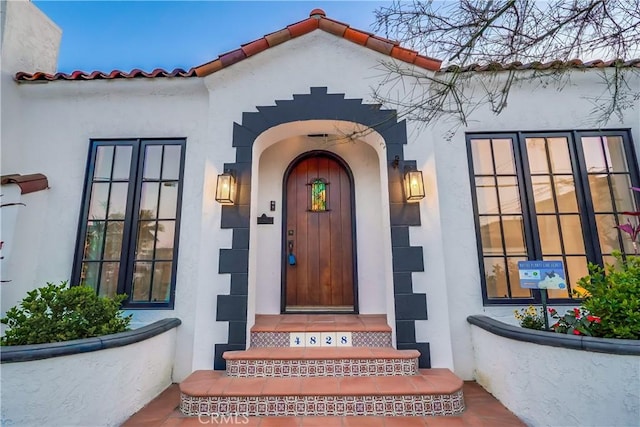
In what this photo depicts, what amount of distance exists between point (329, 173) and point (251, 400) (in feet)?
9.68

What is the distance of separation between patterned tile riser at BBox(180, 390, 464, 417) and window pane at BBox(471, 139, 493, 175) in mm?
2613

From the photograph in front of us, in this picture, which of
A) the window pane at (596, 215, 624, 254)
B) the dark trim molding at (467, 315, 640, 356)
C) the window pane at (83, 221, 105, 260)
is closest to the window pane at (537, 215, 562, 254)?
the window pane at (596, 215, 624, 254)

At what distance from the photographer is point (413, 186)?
121 inches

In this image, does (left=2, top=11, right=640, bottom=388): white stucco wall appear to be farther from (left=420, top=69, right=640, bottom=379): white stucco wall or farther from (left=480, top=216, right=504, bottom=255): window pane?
(left=480, top=216, right=504, bottom=255): window pane

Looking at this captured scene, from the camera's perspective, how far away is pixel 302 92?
343cm

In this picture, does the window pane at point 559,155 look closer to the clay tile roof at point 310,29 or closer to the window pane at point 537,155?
the window pane at point 537,155

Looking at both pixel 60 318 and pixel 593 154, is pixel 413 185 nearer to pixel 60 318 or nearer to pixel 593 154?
pixel 593 154

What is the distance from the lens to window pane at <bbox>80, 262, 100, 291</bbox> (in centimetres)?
336

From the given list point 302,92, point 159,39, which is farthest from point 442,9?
point 159,39

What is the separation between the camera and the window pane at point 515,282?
Result: 3.23m

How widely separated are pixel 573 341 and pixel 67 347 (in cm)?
378

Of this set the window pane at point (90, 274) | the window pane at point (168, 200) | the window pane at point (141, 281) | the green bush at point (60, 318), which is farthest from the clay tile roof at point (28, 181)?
the green bush at point (60, 318)

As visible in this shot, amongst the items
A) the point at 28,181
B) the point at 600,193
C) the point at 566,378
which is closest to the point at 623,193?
the point at 600,193

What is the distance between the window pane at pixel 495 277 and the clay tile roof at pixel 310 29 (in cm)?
246
